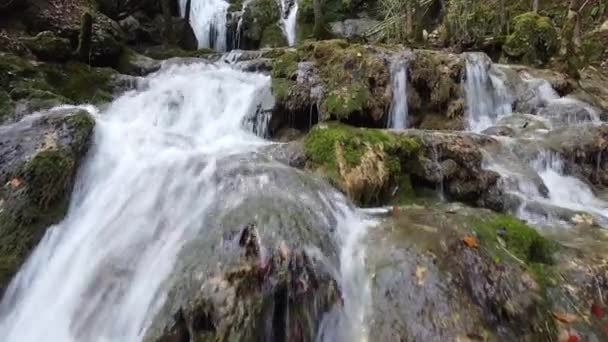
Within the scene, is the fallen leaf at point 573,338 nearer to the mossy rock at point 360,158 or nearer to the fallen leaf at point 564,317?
the fallen leaf at point 564,317

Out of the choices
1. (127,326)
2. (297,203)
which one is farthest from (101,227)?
(297,203)

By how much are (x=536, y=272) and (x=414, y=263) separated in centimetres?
103

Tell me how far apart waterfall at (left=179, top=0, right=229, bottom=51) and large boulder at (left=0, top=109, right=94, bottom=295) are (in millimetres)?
13889

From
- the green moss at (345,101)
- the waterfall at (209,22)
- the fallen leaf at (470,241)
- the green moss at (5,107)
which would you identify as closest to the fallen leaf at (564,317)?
the fallen leaf at (470,241)

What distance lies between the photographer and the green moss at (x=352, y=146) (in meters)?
5.44

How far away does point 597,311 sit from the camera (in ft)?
12.2

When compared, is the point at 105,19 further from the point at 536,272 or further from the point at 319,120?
the point at 536,272

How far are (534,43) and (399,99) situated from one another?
289 inches

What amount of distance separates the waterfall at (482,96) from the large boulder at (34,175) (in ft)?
23.0

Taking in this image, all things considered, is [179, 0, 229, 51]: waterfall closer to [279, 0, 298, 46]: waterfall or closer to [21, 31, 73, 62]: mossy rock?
[279, 0, 298, 46]: waterfall

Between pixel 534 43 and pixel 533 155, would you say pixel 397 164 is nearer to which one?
pixel 533 155

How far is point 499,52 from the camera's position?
1470 centimetres

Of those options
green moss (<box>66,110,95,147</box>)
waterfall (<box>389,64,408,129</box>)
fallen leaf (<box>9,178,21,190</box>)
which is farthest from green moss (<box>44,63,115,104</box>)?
waterfall (<box>389,64,408,129</box>)

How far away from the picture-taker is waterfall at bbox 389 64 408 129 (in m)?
8.58
